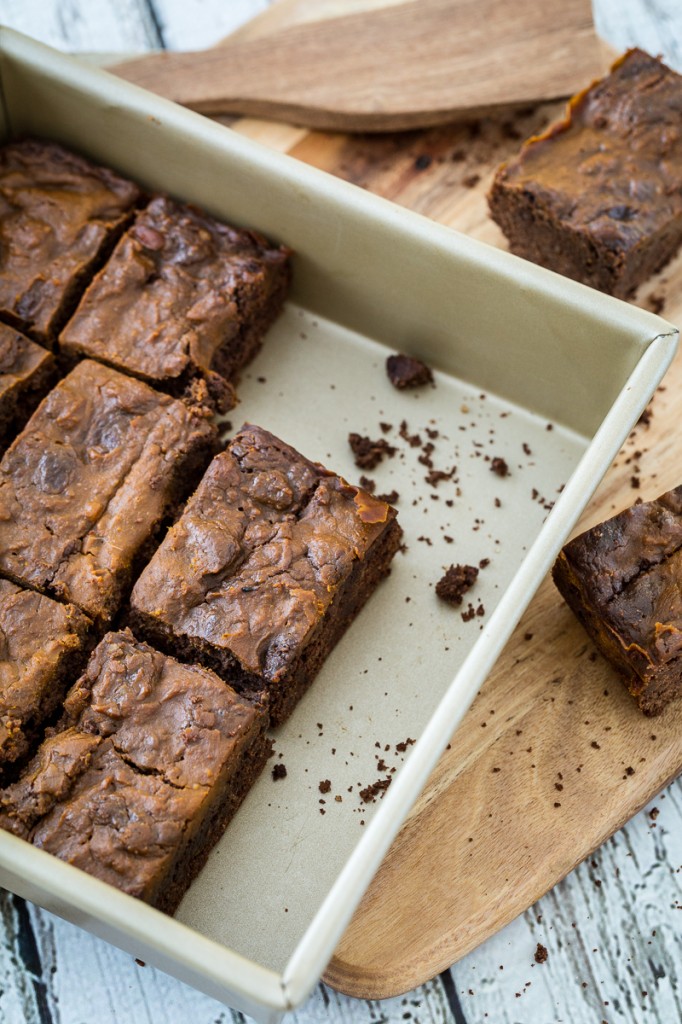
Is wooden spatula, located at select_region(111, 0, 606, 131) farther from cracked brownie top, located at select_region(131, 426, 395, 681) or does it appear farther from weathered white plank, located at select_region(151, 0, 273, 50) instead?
cracked brownie top, located at select_region(131, 426, 395, 681)

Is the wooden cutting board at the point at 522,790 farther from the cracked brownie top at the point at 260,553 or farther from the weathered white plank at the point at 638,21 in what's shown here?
the weathered white plank at the point at 638,21

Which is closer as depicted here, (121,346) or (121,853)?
(121,853)

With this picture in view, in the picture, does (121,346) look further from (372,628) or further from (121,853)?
(121,853)

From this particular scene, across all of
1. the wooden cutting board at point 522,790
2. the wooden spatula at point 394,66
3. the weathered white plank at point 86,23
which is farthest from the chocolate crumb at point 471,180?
the weathered white plank at point 86,23

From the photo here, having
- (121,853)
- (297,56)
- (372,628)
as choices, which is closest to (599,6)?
(297,56)

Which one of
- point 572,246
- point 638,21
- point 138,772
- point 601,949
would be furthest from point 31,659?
point 638,21

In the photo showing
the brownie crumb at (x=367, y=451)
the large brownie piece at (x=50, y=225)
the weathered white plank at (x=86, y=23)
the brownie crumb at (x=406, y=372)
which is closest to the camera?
the large brownie piece at (x=50, y=225)
